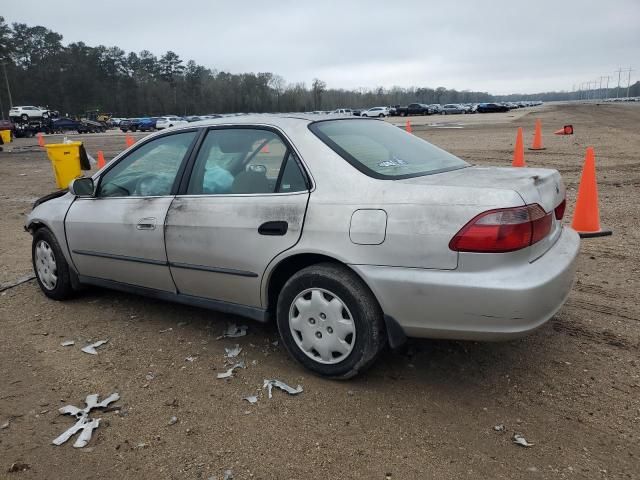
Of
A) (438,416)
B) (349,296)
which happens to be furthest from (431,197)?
(438,416)

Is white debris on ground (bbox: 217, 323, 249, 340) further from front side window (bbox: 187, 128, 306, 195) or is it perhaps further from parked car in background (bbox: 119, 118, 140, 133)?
parked car in background (bbox: 119, 118, 140, 133)

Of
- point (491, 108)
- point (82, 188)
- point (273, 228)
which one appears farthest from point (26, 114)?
point (273, 228)

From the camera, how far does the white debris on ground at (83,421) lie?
2.68 meters

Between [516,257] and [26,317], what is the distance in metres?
4.00

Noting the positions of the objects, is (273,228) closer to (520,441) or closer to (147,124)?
(520,441)

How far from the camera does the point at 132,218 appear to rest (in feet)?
12.5

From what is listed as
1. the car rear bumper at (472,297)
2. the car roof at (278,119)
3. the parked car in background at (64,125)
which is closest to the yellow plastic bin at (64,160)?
the car roof at (278,119)

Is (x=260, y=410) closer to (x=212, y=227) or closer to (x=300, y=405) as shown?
(x=300, y=405)

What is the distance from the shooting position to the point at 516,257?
2594 millimetres

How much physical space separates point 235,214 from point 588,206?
4.56 metres

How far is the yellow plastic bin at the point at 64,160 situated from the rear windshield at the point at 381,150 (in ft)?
32.3

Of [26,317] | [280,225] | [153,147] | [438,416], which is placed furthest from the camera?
[26,317]

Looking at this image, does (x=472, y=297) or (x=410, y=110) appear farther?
(x=410, y=110)

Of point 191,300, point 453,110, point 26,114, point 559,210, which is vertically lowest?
point 191,300
